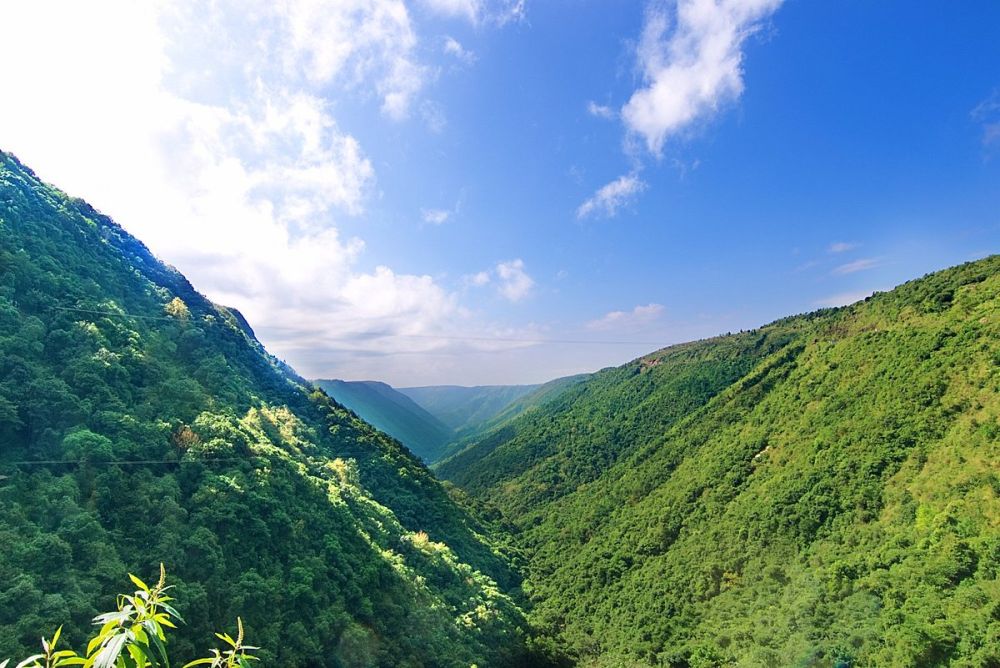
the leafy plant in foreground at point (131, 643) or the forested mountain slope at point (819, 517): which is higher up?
the leafy plant in foreground at point (131, 643)

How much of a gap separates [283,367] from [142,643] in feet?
266

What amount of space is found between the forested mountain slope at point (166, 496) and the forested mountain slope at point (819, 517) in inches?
792

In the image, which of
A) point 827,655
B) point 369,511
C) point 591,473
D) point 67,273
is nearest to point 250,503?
point 369,511

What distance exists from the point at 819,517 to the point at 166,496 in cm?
5947

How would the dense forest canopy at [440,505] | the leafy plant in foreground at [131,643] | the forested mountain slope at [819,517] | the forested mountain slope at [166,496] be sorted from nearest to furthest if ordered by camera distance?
the leafy plant in foreground at [131,643] < the forested mountain slope at [166,496] < the dense forest canopy at [440,505] < the forested mountain slope at [819,517]

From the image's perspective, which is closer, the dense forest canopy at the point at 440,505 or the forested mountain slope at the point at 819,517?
the dense forest canopy at the point at 440,505

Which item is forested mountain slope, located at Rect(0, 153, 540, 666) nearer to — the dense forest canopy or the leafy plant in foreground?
the dense forest canopy

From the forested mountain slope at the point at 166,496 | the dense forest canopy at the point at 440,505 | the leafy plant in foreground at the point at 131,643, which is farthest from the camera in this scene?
the dense forest canopy at the point at 440,505

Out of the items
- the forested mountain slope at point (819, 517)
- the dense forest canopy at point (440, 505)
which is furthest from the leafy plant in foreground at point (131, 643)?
the forested mountain slope at point (819, 517)

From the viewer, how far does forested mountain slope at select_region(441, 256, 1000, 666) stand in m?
35.6

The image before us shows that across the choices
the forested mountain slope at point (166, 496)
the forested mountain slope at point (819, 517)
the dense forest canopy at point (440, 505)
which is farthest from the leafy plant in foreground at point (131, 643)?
the forested mountain slope at point (819, 517)

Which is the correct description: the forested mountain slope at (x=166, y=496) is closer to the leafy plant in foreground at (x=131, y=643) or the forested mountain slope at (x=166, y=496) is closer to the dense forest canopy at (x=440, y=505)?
the dense forest canopy at (x=440, y=505)

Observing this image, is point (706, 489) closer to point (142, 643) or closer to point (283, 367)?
point (283, 367)

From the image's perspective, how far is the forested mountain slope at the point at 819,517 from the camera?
35.6 meters
